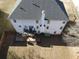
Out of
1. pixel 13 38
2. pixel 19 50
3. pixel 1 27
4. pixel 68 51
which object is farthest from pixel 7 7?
pixel 68 51

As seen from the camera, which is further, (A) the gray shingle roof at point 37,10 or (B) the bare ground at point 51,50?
(A) the gray shingle roof at point 37,10

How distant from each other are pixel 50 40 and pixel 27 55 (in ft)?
3.99

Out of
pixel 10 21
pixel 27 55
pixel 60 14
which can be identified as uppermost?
pixel 60 14

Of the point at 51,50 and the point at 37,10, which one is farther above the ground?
the point at 37,10

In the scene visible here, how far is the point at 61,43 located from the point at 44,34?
815 mm

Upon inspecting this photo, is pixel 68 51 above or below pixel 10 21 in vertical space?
below

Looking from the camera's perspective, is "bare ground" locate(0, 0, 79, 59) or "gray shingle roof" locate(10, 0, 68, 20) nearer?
"bare ground" locate(0, 0, 79, 59)

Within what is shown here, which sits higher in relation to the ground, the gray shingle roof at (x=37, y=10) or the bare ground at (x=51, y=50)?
the gray shingle roof at (x=37, y=10)

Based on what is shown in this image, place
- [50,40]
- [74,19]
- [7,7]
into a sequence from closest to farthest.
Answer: [50,40] → [74,19] → [7,7]

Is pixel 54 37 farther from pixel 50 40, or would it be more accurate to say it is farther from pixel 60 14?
pixel 60 14

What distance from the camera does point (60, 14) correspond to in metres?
8.27

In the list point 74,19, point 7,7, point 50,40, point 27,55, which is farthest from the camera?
point 7,7

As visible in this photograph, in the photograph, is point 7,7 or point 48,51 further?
point 7,7

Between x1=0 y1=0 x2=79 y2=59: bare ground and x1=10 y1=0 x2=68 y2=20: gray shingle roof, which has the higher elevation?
x1=10 y1=0 x2=68 y2=20: gray shingle roof
